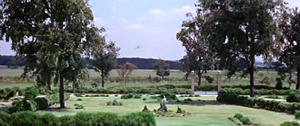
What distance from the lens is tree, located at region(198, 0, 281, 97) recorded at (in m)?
41.4

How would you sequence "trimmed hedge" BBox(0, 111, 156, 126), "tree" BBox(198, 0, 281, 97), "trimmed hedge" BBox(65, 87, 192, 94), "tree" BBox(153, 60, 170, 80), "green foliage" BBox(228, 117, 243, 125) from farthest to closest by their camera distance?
"tree" BBox(153, 60, 170, 80) < "trimmed hedge" BBox(65, 87, 192, 94) < "tree" BBox(198, 0, 281, 97) < "green foliage" BBox(228, 117, 243, 125) < "trimmed hedge" BBox(0, 111, 156, 126)

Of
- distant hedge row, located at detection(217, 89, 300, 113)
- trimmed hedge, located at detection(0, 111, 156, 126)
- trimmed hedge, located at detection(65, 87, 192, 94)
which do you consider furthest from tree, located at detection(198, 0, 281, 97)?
trimmed hedge, located at detection(0, 111, 156, 126)

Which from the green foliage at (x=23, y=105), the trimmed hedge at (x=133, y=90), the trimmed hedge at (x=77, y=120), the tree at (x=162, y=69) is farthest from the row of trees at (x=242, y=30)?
the tree at (x=162, y=69)

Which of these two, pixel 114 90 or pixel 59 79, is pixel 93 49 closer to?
pixel 59 79

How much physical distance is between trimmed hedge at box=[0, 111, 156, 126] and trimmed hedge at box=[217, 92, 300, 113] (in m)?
15.2

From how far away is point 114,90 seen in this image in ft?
180

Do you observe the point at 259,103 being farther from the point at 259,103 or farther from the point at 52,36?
the point at 52,36

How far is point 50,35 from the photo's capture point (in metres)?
31.5

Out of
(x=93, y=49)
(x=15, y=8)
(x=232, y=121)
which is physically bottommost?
(x=232, y=121)

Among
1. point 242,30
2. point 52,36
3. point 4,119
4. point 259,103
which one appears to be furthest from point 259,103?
point 4,119

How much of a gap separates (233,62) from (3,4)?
72.5 feet

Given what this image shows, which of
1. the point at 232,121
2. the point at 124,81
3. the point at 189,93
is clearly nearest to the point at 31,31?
the point at 232,121

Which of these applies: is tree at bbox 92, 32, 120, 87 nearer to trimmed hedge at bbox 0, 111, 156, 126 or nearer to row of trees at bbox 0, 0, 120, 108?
row of trees at bbox 0, 0, 120, 108

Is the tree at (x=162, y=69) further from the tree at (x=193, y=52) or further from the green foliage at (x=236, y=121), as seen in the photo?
the green foliage at (x=236, y=121)
